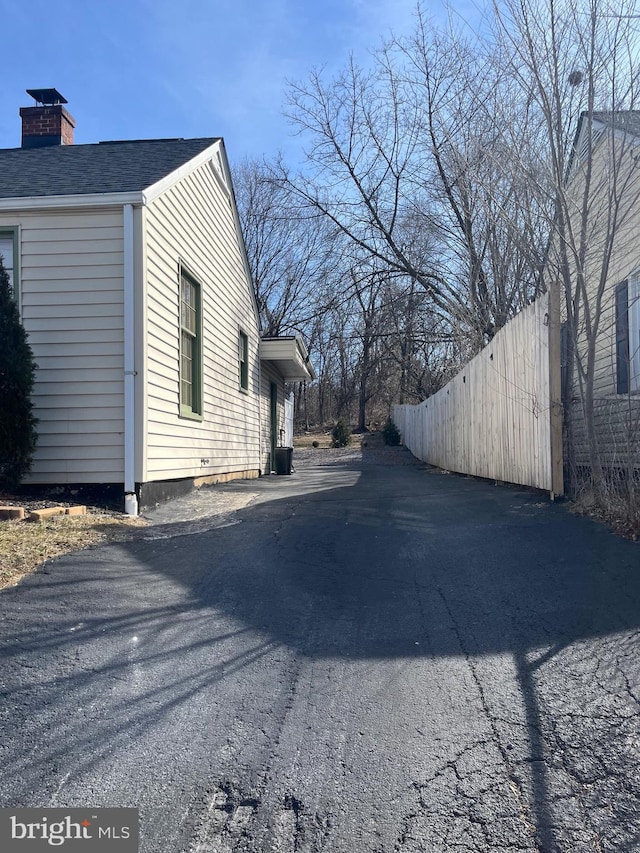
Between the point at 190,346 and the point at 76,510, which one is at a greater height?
the point at 190,346

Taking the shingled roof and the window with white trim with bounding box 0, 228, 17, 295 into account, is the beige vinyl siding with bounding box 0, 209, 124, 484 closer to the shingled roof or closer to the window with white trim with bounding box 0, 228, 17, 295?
the window with white trim with bounding box 0, 228, 17, 295

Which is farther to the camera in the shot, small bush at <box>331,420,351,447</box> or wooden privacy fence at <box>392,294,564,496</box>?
Result: small bush at <box>331,420,351,447</box>

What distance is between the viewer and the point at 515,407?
333 inches

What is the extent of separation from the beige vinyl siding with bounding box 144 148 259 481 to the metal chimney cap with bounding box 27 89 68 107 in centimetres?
310

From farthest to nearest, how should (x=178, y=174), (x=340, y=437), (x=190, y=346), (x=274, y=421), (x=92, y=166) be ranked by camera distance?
(x=340, y=437) → (x=274, y=421) → (x=190, y=346) → (x=92, y=166) → (x=178, y=174)

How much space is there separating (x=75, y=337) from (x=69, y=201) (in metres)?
1.47

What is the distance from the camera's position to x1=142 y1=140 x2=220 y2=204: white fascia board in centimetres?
718

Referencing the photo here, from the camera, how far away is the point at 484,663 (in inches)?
125

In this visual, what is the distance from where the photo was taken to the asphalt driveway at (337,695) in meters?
2.09

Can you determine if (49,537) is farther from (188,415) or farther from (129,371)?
(188,415)

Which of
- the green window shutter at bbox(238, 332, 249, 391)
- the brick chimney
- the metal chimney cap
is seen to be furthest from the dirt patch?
the metal chimney cap

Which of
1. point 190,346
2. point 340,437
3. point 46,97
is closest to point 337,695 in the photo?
point 190,346

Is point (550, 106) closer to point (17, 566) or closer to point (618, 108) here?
point (618, 108)

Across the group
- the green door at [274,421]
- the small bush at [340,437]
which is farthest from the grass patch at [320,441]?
the green door at [274,421]
